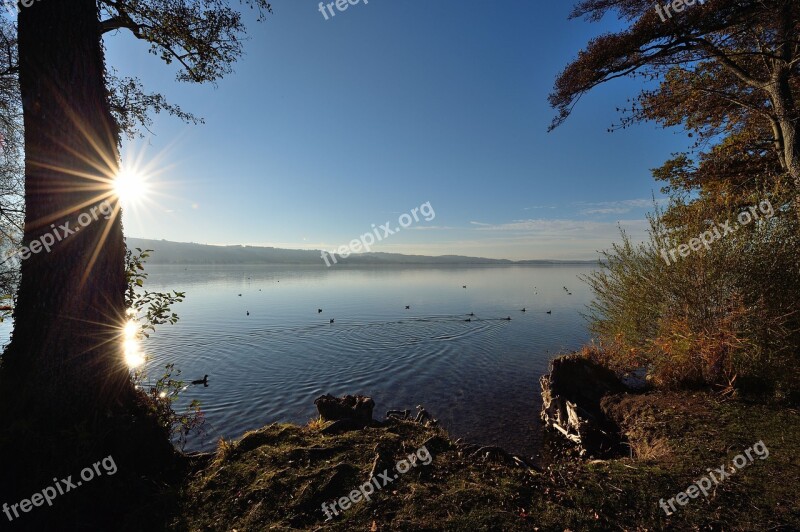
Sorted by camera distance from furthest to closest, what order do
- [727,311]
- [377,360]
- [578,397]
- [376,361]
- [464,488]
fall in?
[377,360], [376,361], [578,397], [727,311], [464,488]

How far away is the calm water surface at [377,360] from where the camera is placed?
1569 cm

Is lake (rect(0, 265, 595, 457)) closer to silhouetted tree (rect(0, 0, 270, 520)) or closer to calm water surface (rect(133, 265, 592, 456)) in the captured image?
calm water surface (rect(133, 265, 592, 456))

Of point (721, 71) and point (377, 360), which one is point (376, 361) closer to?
point (377, 360)

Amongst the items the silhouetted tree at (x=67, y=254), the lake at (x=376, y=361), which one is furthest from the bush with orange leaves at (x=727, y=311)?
the silhouetted tree at (x=67, y=254)

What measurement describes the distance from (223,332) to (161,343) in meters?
5.15

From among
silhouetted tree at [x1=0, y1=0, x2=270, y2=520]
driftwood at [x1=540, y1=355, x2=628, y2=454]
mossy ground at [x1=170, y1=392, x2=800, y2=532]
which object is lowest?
driftwood at [x1=540, y1=355, x2=628, y2=454]

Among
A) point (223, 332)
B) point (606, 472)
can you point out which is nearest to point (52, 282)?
point (606, 472)

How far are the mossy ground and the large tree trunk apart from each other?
276cm

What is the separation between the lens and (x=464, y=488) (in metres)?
5.41

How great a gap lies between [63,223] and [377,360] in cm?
2029

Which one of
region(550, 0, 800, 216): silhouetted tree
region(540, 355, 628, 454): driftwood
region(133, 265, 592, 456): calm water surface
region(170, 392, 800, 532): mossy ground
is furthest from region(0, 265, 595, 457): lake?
region(550, 0, 800, 216): silhouetted tree

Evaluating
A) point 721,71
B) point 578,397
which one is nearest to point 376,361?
point 578,397

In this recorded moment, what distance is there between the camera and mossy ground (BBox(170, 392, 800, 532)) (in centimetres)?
477

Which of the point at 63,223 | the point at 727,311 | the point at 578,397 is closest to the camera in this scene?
the point at 63,223
